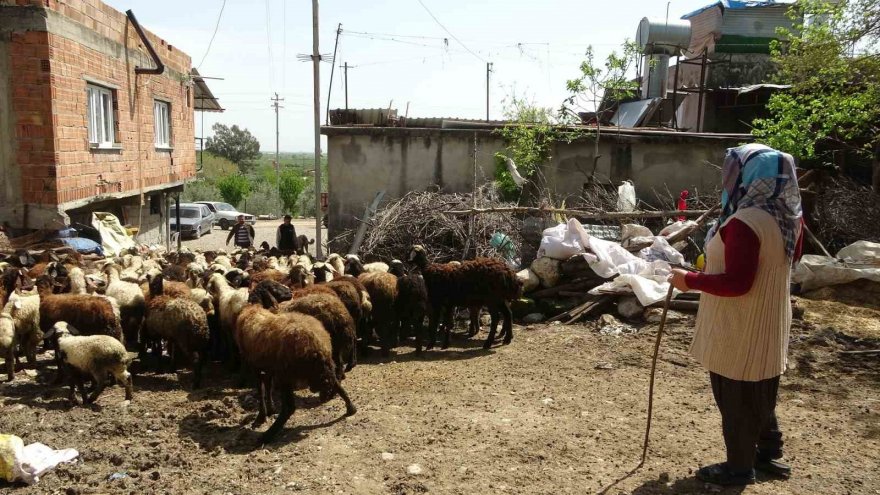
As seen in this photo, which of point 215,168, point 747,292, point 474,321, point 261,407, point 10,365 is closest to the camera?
point 747,292

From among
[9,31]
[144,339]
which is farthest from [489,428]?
[9,31]

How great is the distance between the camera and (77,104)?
12125mm

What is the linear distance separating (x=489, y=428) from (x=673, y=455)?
154cm

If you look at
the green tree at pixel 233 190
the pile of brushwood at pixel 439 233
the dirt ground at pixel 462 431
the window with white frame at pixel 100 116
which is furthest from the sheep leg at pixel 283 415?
the green tree at pixel 233 190

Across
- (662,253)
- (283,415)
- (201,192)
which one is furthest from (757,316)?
(201,192)

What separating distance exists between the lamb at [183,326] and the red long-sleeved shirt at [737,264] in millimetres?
5181

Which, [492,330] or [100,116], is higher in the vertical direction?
[100,116]

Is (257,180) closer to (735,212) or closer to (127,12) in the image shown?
(127,12)

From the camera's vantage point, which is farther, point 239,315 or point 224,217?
point 224,217

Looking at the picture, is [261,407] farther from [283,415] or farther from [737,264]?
[737,264]

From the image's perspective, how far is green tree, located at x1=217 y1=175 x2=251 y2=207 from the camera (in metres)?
51.7

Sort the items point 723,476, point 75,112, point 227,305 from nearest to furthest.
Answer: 1. point 723,476
2. point 227,305
3. point 75,112

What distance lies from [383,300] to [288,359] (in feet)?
10.9

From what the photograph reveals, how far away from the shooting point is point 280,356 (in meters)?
5.52
